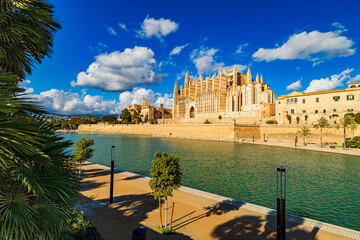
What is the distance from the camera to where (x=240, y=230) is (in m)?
6.84

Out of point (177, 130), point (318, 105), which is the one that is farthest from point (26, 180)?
point (177, 130)

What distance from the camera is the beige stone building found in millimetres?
45509

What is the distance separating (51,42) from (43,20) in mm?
625

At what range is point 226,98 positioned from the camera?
8019 cm

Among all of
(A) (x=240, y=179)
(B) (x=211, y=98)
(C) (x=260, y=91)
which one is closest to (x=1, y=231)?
Answer: (A) (x=240, y=179)

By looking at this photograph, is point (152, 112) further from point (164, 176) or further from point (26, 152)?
point (26, 152)

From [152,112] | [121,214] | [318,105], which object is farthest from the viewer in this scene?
[152,112]

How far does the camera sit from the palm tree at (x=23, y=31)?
2.98 m

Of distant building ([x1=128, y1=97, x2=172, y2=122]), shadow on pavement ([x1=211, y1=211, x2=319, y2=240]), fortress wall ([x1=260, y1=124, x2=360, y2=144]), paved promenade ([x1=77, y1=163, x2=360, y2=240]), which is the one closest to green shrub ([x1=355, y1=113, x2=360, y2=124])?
fortress wall ([x1=260, y1=124, x2=360, y2=144])

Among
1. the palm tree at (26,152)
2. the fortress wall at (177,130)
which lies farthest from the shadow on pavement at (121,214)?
the fortress wall at (177,130)

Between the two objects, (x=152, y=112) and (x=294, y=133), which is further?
(x=152, y=112)

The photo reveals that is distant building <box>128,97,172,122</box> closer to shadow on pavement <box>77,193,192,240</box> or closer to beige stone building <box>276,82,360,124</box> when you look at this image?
beige stone building <box>276,82,360,124</box>

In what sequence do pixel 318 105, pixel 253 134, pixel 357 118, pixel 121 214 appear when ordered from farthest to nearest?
pixel 253 134 < pixel 318 105 < pixel 357 118 < pixel 121 214

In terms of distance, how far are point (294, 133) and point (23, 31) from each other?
54198 millimetres
